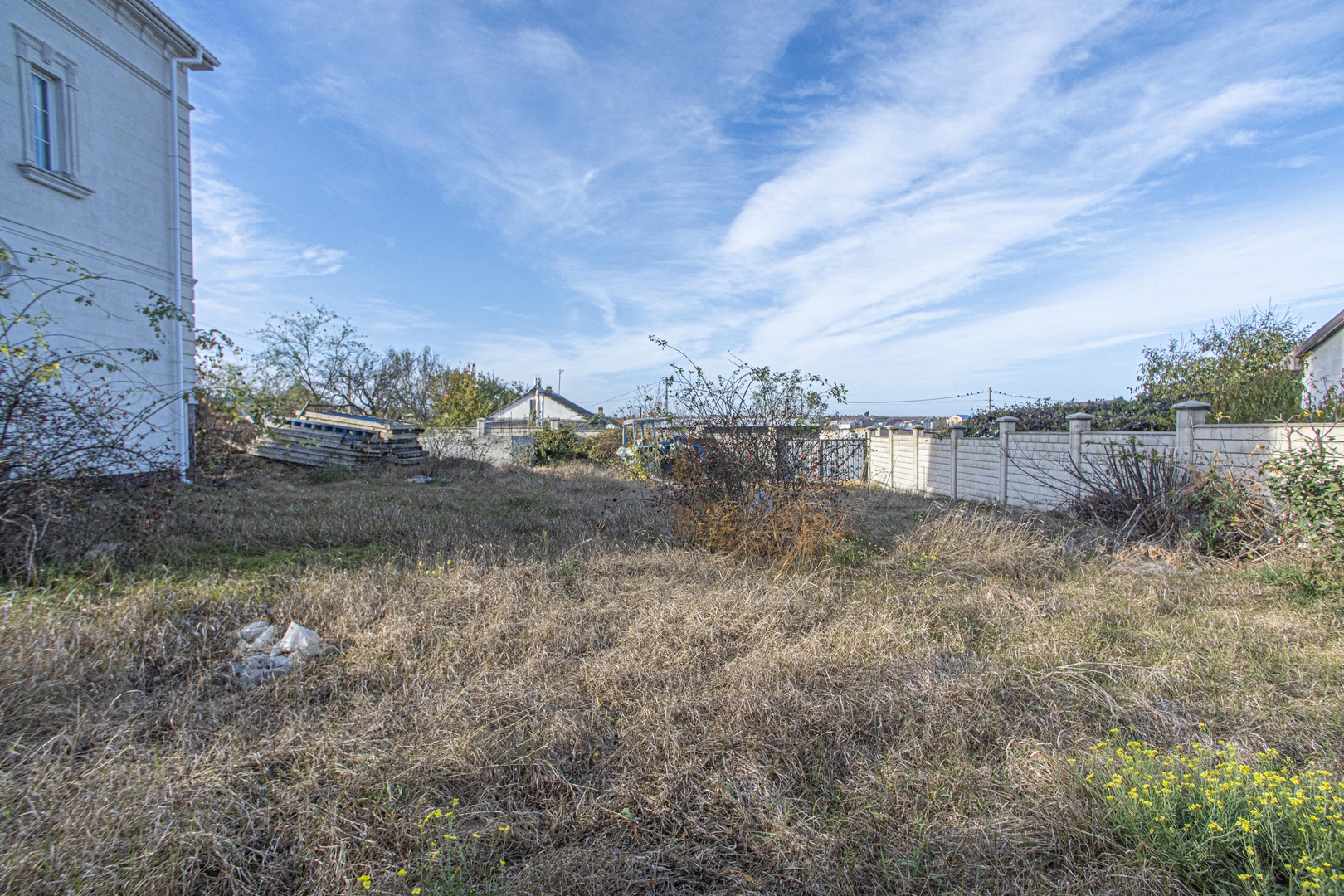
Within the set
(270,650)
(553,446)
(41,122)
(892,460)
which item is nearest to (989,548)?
(270,650)

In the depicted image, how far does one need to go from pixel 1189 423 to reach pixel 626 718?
289 inches

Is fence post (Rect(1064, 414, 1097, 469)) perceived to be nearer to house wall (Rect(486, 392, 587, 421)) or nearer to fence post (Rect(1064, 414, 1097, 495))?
fence post (Rect(1064, 414, 1097, 495))

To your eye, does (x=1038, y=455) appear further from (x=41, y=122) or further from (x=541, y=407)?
(x=541, y=407)

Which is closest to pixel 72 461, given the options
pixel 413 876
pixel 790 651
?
pixel 413 876

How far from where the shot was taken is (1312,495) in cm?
475

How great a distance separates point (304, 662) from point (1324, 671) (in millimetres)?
5313

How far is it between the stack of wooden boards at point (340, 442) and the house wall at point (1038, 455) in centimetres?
1142

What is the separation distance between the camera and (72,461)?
4371 millimetres

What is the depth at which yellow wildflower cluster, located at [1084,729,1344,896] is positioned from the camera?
1.80 m

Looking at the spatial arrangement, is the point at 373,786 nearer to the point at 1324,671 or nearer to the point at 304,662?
the point at 304,662

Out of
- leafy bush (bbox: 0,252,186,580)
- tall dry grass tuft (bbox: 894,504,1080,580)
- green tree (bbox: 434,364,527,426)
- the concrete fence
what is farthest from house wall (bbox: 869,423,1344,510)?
green tree (bbox: 434,364,527,426)

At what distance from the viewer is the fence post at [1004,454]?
9852 mm

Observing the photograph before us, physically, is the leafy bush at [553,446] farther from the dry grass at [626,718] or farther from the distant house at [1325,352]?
the distant house at [1325,352]

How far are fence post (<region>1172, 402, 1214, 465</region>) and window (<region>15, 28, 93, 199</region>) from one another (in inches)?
531
